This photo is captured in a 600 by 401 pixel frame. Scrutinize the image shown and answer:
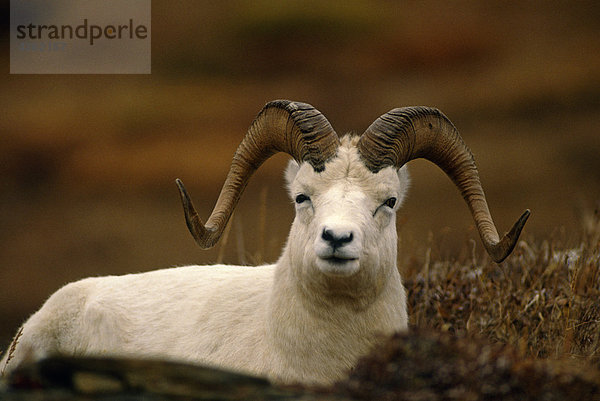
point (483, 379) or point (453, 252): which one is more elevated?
point (453, 252)

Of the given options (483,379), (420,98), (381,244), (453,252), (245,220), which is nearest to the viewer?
(483,379)

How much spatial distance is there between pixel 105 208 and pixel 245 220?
16.4 feet

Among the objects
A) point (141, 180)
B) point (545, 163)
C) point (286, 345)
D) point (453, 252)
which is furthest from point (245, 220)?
point (286, 345)

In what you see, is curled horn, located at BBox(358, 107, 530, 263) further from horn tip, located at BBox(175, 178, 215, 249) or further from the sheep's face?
horn tip, located at BBox(175, 178, 215, 249)

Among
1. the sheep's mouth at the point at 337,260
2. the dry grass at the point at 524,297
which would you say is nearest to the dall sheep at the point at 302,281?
the sheep's mouth at the point at 337,260

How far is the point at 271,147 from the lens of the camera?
6457 millimetres

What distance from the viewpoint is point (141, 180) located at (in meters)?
20.9

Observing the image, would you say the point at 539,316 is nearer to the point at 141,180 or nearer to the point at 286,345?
the point at 286,345

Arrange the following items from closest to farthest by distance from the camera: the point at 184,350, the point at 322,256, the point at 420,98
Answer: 1. the point at 322,256
2. the point at 184,350
3. the point at 420,98

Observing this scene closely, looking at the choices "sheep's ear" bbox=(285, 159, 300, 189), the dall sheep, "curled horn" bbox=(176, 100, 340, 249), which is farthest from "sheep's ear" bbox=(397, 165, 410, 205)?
"sheep's ear" bbox=(285, 159, 300, 189)

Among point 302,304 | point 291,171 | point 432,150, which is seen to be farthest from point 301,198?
point 432,150

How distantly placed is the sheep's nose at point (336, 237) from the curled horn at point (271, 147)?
966 mm

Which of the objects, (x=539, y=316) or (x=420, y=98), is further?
(x=420, y=98)

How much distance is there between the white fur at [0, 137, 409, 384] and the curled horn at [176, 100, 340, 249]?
0.14m
